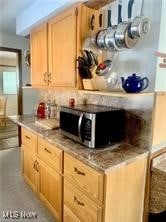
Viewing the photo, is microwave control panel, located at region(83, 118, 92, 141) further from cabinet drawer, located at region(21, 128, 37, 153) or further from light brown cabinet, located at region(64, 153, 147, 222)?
cabinet drawer, located at region(21, 128, 37, 153)

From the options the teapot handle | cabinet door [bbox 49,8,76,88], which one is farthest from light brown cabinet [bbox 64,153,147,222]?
cabinet door [bbox 49,8,76,88]

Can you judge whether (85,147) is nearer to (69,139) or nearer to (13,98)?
(69,139)

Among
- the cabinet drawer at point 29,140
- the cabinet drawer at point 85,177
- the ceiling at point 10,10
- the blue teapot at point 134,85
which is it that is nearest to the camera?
the cabinet drawer at point 85,177

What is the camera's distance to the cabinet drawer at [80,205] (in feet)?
4.48

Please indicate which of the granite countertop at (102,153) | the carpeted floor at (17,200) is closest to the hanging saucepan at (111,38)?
the granite countertop at (102,153)

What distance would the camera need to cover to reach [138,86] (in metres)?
1.42

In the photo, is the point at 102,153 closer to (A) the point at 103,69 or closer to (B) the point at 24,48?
(A) the point at 103,69

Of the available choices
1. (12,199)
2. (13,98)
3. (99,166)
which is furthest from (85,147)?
(13,98)

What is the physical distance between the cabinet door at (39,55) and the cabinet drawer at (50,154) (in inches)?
33.0

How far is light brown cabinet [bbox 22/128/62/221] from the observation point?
5.87ft

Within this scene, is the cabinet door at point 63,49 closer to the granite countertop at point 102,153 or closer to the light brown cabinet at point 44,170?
the granite countertop at point 102,153

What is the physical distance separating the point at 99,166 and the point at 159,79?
87cm

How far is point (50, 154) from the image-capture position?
186 cm

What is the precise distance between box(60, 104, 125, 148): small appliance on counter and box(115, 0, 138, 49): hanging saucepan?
0.55 meters
